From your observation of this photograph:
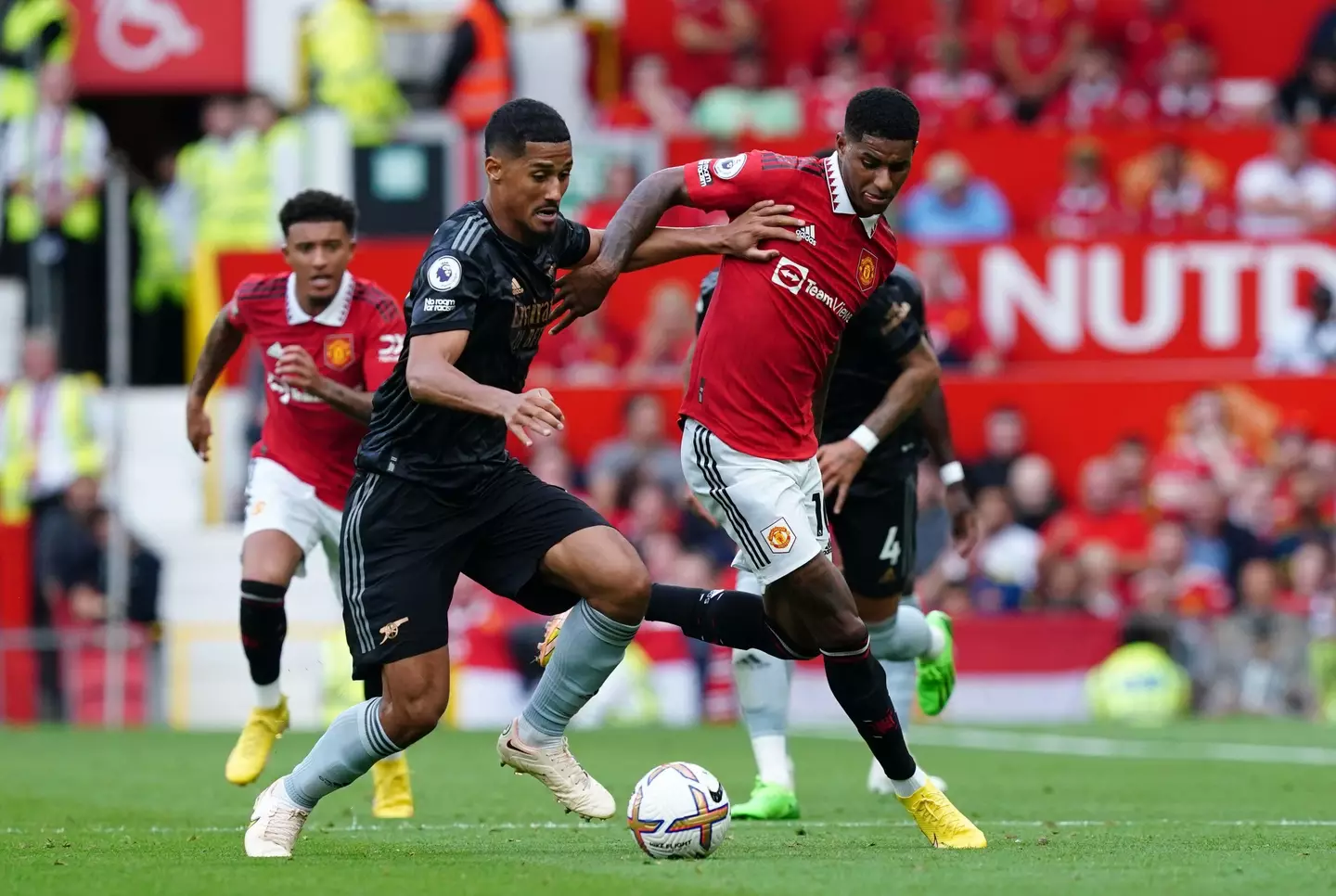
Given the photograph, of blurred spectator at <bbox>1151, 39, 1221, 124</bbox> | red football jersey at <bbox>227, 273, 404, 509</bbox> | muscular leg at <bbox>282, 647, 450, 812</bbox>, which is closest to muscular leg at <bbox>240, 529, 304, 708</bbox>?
red football jersey at <bbox>227, 273, 404, 509</bbox>

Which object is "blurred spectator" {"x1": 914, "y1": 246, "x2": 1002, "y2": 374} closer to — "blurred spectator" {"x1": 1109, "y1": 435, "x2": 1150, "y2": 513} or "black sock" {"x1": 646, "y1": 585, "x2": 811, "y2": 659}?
"blurred spectator" {"x1": 1109, "y1": 435, "x2": 1150, "y2": 513}

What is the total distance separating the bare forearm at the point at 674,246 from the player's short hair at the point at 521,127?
0.61 metres

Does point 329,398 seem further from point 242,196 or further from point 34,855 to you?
point 242,196


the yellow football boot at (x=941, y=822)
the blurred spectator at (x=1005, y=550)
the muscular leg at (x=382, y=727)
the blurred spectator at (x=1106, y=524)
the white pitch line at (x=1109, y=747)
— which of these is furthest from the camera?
the blurred spectator at (x=1106, y=524)

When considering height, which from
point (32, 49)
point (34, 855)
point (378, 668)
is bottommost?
point (34, 855)

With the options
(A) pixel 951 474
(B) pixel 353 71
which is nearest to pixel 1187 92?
(B) pixel 353 71

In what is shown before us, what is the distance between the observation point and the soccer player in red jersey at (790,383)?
25.1 feet

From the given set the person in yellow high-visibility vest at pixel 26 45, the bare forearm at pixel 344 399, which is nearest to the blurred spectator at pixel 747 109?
the person in yellow high-visibility vest at pixel 26 45

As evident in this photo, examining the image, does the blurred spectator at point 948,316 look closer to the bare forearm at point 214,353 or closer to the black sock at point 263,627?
the bare forearm at point 214,353

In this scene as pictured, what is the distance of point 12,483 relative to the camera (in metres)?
17.5

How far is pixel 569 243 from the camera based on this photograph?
24.8 ft

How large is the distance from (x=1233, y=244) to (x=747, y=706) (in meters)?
10.6

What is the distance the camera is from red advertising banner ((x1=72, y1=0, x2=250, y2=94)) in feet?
67.7

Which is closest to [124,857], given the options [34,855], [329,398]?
[34,855]
